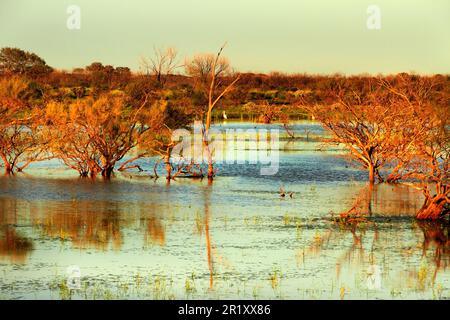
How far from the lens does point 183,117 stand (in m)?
32.8

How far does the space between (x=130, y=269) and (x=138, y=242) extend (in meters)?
2.61

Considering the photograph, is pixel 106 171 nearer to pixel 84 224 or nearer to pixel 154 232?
pixel 84 224

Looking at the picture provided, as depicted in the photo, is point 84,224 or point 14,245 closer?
point 14,245

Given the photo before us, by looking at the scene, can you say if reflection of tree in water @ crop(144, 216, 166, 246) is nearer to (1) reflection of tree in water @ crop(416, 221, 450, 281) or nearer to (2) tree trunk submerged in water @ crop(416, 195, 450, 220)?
(1) reflection of tree in water @ crop(416, 221, 450, 281)

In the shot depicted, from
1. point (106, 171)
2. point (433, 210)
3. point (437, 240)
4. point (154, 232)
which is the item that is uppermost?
point (106, 171)

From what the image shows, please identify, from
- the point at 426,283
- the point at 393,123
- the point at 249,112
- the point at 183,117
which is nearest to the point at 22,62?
the point at 249,112

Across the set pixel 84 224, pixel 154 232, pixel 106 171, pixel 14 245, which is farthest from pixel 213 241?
pixel 106 171

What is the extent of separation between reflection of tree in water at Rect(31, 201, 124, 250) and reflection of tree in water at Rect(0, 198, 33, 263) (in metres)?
0.55

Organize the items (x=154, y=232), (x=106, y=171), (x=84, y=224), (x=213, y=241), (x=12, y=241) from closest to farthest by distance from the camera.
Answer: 1. (x=12, y=241)
2. (x=213, y=241)
3. (x=154, y=232)
4. (x=84, y=224)
5. (x=106, y=171)

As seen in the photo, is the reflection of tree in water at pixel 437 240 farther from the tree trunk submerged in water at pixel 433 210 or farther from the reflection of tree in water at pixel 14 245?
the reflection of tree in water at pixel 14 245

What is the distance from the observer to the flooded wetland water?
47.0 ft

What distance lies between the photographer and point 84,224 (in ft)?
66.1

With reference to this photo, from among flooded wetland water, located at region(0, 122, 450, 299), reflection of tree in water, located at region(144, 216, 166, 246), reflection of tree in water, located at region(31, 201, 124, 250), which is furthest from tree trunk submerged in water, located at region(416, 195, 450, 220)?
reflection of tree in water, located at region(31, 201, 124, 250)

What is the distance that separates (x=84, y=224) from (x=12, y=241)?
99.0 inches
